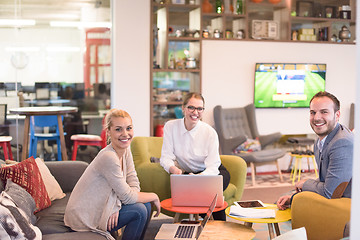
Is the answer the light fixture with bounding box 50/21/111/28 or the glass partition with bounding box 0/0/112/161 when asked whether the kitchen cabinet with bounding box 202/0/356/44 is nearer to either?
the light fixture with bounding box 50/21/111/28

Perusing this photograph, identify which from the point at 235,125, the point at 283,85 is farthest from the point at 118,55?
the point at 283,85

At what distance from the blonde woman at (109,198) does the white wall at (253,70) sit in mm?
3983

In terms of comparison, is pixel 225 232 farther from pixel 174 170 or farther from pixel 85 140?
pixel 85 140

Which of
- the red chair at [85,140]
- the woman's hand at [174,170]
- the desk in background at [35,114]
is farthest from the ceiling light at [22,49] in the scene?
the woman's hand at [174,170]

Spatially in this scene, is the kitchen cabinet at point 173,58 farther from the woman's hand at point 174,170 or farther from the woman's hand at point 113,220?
the woman's hand at point 113,220

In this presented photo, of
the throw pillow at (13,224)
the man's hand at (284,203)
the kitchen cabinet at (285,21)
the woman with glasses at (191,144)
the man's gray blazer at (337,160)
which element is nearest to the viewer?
the throw pillow at (13,224)

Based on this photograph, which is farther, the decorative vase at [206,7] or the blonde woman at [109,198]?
the decorative vase at [206,7]

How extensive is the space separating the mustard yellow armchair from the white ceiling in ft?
14.5

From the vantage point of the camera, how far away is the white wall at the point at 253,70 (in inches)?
294

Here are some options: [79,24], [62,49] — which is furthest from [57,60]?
[79,24]

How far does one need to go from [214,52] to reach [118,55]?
4.58 feet

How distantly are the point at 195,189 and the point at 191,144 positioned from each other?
73cm

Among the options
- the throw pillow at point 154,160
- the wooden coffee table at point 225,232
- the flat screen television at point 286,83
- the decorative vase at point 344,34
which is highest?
the decorative vase at point 344,34

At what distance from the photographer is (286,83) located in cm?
783
